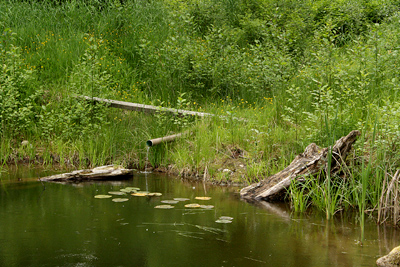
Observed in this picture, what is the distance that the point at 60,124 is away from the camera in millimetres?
9258

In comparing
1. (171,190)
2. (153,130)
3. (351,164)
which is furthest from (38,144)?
(351,164)

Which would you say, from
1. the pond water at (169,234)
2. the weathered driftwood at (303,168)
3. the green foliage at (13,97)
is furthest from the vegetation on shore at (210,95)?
the pond water at (169,234)

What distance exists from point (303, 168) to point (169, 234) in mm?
2184

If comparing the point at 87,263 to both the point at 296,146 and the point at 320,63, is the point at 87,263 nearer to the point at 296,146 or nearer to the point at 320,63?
the point at 296,146

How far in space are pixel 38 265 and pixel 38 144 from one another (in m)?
5.70

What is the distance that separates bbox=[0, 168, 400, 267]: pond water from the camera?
14.2 ft

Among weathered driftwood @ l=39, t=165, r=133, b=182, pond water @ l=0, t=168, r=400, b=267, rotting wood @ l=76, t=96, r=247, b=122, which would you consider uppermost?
rotting wood @ l=76, t=96, r=247, b=122

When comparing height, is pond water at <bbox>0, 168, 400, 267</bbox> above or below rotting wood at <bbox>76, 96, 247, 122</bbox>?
below

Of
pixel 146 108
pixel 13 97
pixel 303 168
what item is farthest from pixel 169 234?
pixel 13 97

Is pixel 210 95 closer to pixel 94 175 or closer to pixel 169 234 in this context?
pixel 94 175

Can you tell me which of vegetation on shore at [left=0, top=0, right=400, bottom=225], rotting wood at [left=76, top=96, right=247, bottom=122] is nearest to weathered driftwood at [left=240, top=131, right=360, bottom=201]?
vegetation on shore at [left=0, top=0, right=400, bottom=225]

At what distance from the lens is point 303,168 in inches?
245

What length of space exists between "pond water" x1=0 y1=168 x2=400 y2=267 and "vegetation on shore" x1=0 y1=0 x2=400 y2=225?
0.70 meters

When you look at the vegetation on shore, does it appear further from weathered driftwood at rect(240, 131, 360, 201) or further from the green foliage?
weathered driftwood at rect(240, 131, 360, 201)
